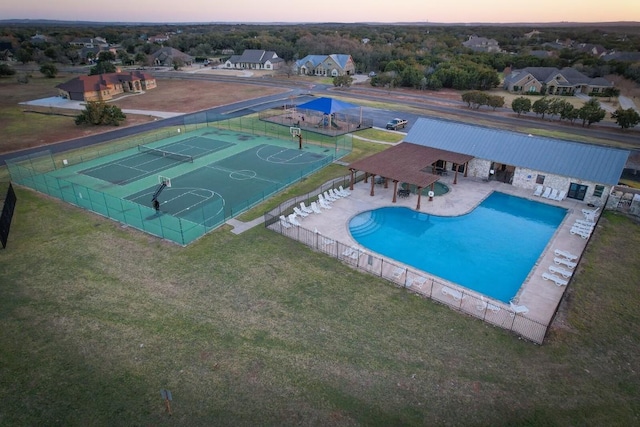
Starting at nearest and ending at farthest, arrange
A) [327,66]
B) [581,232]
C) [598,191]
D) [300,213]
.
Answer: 1. [581,232]
2. [300,213]
3. [598,191]
4. [327,66]

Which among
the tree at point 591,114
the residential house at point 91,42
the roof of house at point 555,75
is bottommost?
the tree at point 591,114

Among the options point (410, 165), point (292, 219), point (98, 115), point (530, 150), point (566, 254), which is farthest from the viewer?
point (98, 115)

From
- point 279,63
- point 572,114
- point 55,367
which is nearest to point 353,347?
point 55,367

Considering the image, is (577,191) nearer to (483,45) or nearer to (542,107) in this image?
(542,107)

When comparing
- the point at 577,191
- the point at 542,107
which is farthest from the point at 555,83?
the point at 577,191

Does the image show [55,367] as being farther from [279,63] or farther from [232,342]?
[279,63]

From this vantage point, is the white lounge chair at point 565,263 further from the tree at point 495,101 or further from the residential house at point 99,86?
the residential house at point 99,86

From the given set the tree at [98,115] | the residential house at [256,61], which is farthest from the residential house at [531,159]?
the residential house at [256,61]
